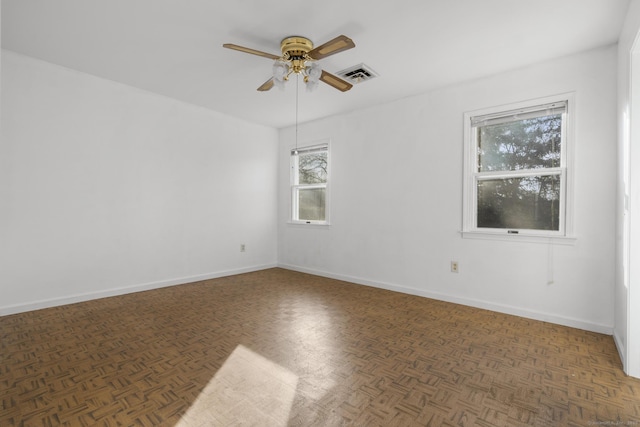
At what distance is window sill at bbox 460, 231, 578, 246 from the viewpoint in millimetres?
2955

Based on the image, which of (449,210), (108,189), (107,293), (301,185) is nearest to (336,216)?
(301,185)

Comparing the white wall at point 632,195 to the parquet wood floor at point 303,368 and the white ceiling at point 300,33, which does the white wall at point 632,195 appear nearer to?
the parquet wood floor at point 303,368

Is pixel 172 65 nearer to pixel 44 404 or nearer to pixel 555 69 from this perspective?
pixel 44 404

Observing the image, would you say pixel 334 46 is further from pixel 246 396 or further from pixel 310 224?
pixel 310 224

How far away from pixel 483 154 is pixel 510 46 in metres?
1.12

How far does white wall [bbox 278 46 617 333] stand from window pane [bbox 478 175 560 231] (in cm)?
21

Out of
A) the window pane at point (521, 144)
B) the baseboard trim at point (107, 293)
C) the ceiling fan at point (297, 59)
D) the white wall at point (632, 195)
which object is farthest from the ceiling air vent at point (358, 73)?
the baseboard trim at point (107, 293)

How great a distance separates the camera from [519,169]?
327 centimetres

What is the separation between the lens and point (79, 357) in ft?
7.46

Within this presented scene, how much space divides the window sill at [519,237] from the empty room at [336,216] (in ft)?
0.05

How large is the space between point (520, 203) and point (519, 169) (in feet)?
1.17

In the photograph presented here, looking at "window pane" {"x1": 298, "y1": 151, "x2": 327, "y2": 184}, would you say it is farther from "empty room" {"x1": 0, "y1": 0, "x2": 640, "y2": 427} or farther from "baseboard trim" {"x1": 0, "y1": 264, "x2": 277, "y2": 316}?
"baseboard trim" {"x1": 0, "y1": 264, "x2": 277, "y2": 316}

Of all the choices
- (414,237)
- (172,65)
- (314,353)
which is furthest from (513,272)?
(172,65)

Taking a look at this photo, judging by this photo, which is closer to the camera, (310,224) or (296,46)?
(296,46)
